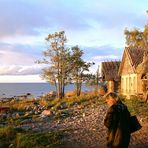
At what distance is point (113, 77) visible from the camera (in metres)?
41.1

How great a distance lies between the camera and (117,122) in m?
9.49

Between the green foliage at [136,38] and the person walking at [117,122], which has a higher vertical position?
the green foliage at [136,38]

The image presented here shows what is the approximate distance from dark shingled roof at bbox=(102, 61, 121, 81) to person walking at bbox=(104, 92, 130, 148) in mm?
30912

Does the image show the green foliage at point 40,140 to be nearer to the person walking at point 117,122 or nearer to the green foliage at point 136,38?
the person walking at point 117,122

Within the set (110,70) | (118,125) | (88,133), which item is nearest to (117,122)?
(118,125)

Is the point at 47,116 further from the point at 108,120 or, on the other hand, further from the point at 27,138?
the point at 108,120

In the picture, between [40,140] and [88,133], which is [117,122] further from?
[88,133]

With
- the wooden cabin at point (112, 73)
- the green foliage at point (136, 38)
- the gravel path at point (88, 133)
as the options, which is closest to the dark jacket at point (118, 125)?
the gravel path at point (88, 133)

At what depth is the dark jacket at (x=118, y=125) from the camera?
944 centimetres

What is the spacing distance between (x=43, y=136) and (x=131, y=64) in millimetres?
18937

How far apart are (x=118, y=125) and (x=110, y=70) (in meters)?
32.4

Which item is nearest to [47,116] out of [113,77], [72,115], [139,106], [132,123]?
[72,115]

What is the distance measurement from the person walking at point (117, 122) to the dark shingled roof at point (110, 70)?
3091cm

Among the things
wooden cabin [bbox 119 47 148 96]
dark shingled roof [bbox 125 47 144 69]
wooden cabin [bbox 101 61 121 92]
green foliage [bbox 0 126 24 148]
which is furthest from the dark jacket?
wooden cabin [bbox 101 61 121 92]
